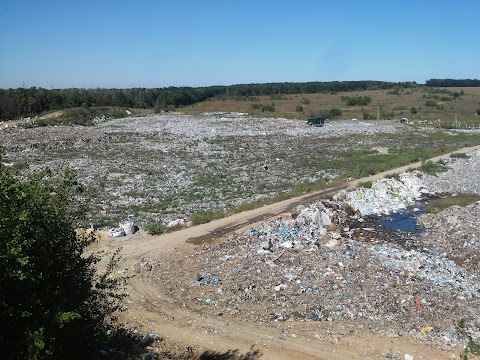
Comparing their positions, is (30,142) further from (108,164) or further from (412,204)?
(412,204)

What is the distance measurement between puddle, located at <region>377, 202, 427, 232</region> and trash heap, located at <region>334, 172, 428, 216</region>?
19.2 inches

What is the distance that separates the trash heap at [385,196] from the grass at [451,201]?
4.48ft

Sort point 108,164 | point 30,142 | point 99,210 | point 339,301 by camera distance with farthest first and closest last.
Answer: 1. point 30,142
2. point 108,164
3. point 99,210
4. point 339,301

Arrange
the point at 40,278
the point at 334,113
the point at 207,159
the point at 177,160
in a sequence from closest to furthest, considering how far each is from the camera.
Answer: the point at 40,278, the point at 177,160, the point at 207,159, the point at 334,113

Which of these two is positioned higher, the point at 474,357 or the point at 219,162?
the point at 219,162

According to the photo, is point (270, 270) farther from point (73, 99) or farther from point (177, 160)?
point (73, 99)

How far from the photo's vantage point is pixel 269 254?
16453 millimetres

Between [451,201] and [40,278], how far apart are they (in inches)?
915

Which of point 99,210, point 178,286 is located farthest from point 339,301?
point 99,210

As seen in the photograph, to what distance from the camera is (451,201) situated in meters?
24.9

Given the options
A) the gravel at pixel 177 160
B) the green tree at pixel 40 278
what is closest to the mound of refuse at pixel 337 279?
the green tree at pixel 40 278

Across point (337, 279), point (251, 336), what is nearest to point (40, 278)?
point (251, 336)

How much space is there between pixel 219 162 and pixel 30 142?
22324 mm

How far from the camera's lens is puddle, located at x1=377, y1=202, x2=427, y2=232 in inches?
843
